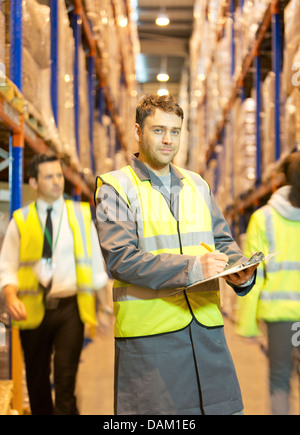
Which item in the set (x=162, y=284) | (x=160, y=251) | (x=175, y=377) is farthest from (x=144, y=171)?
(x=175, y=377)

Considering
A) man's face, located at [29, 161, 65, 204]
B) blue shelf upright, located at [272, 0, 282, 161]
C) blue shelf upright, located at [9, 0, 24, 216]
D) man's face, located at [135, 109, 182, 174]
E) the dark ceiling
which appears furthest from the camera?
the dark ceiling

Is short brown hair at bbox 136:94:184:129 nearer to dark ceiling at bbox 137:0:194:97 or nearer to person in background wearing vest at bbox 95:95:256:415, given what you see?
person in background wearing vest at bbox 95:95:256:415

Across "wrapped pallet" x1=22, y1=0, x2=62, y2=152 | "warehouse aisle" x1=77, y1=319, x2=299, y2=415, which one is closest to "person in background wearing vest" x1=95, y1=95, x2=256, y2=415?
"warehouse aisle" x1=77, y1=319, x2=299, y2=415

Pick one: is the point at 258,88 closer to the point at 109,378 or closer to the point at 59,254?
the point at 109,378

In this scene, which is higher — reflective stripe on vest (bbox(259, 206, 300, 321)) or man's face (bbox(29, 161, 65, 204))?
man's face (bbox(29, 161, 65, 204))

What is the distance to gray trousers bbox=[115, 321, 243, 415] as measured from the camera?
6.09ft

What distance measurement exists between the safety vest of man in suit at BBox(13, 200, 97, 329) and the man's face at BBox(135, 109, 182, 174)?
1238 mm

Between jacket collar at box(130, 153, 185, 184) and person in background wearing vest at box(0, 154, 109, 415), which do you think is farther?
person in background wearing vest at box(0, 154, 109, 415)

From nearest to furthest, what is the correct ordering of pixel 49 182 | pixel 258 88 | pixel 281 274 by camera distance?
1. pixel 281 274
2. pixel 49 182
3. pixel 258 88

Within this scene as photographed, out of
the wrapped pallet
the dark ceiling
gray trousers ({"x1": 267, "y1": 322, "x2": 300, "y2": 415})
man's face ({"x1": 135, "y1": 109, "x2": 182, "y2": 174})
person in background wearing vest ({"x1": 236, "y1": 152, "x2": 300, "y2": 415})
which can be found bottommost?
gray trousers ({"x1": 267, "y1": 322, "x2": 300, "y2": 415})

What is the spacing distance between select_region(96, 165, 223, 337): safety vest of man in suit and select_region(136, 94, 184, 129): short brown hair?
0.21m

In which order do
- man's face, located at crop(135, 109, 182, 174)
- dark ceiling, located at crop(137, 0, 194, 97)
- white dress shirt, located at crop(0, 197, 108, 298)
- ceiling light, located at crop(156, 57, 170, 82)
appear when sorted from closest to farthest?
man's face, located at crop(135, 109, 182, 174) < white dress shirt, located at crop(0, 197, 108, 298) < dark ceiling, located at crop(137, 0, 194, 97) < ceiling light, located at crop(156, 57, 170, 82)

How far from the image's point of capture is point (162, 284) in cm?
184

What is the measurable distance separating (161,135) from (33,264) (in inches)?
54.9
